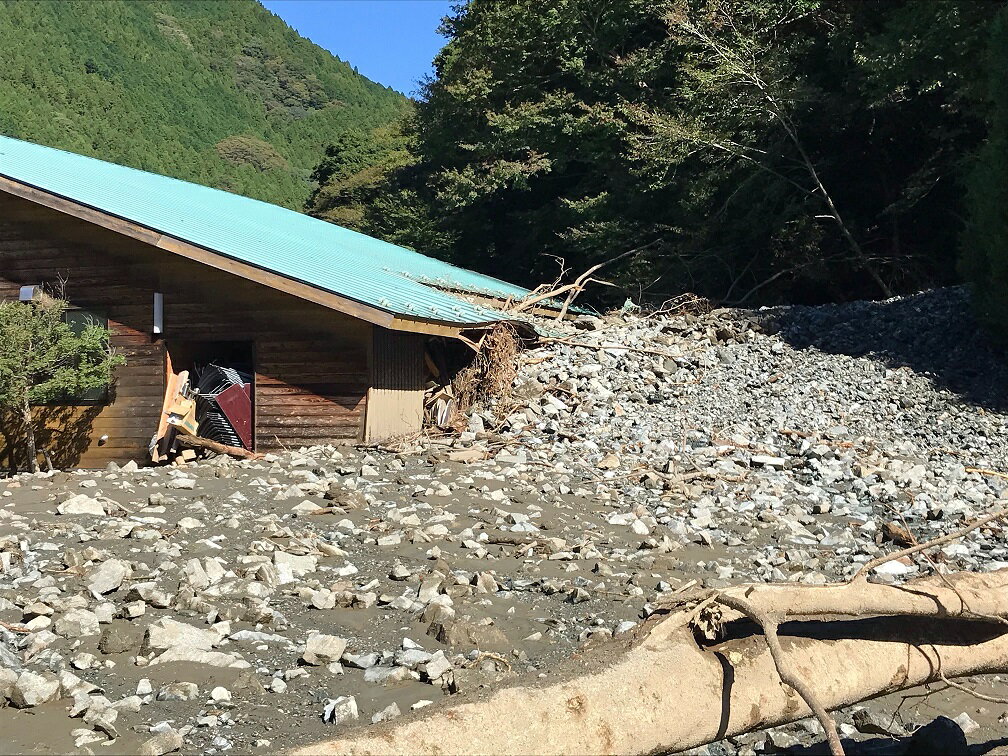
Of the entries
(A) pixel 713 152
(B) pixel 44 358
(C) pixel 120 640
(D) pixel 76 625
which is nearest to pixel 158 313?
(B) pixel 44 358

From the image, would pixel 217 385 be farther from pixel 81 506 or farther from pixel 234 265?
pixel 81 506

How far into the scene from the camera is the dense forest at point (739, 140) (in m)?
19.4

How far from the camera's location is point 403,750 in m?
2.94

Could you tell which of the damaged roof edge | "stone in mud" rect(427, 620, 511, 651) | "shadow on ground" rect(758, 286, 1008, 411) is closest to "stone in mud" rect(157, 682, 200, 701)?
"stone in mud" rect(427, 620, 511, 651)

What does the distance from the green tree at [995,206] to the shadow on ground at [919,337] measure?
25.0 inches

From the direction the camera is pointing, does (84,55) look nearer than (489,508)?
No

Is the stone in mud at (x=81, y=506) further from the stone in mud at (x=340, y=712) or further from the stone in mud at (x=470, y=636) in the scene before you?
the stone in mud at (x=340, y=712)

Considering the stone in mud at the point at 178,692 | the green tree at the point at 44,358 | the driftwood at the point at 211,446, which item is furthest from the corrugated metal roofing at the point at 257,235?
the stone in mud at the point at 178,692

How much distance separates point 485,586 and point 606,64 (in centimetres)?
2460

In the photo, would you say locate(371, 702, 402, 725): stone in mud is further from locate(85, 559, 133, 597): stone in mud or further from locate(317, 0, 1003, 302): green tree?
locate(317, 0, 1003, 302): green tree

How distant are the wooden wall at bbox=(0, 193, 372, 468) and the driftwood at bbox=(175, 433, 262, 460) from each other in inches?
10.1

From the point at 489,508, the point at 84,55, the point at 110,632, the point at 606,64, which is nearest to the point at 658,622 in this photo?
the point at 110,632

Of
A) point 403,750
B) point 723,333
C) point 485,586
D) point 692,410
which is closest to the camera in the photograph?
point 403,750

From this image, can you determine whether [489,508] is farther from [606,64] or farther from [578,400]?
[606,64]
